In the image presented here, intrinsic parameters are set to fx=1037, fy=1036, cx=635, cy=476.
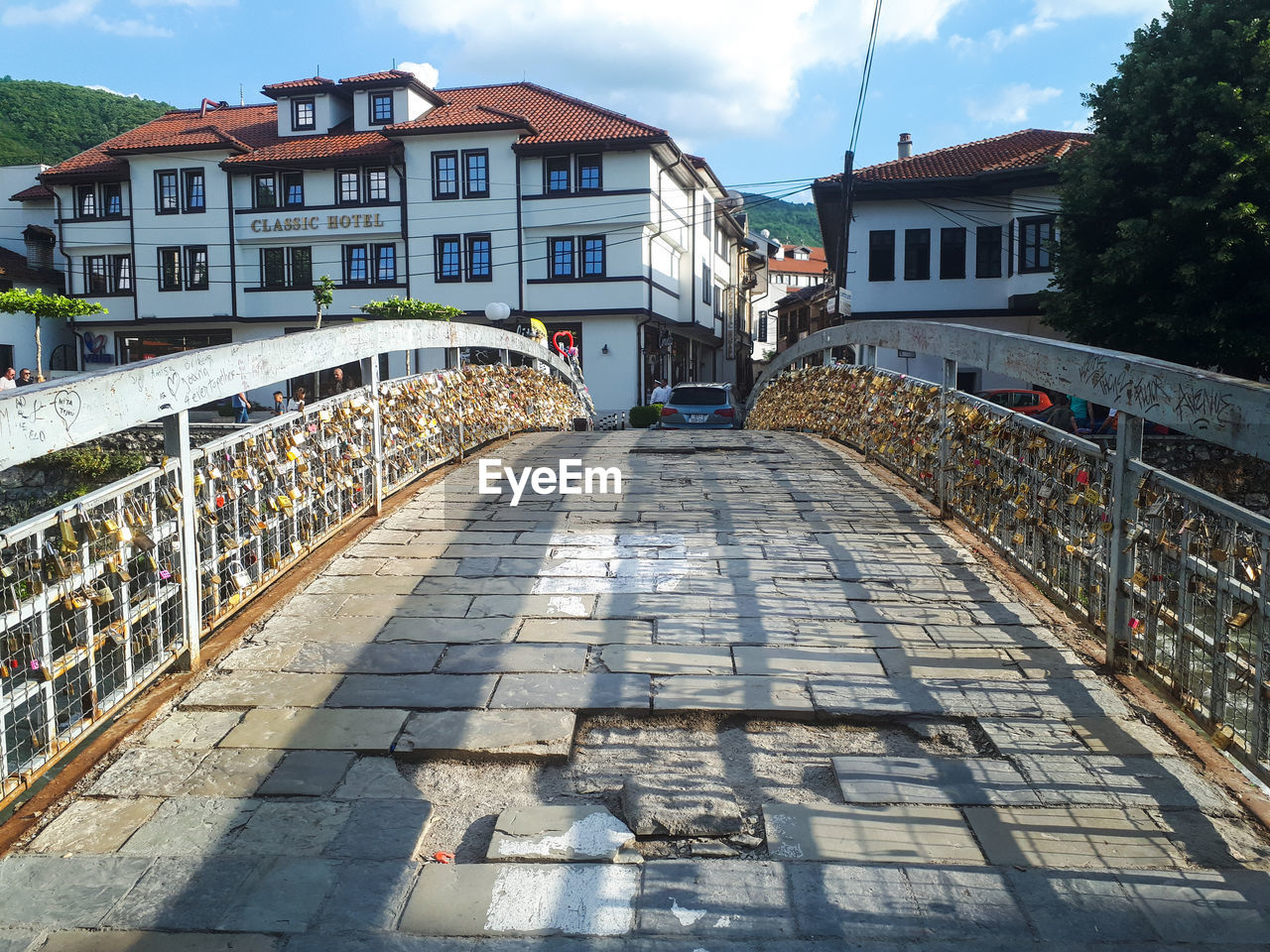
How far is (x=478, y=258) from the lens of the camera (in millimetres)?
34906

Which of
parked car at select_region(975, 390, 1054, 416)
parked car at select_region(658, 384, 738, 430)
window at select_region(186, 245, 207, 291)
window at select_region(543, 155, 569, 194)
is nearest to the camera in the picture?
parked car at select_region(658, 384, 738, 430)

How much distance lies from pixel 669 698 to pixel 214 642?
7.28 ft

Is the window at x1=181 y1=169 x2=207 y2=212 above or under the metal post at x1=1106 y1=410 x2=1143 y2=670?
above

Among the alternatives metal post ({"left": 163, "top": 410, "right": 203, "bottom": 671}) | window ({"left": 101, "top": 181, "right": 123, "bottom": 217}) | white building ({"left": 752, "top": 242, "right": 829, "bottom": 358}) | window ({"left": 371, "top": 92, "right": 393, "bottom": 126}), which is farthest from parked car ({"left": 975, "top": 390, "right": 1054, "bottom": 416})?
white building ({"left": 752, "top": 242, "right": 829, "bottom": 358})

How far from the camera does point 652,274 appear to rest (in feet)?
114

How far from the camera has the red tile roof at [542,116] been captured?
33.2m

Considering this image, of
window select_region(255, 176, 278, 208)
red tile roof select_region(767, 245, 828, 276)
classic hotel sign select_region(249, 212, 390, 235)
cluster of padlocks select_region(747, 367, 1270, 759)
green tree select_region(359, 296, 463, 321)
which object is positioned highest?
red tile roof select_region(767, 245, 828, 276)

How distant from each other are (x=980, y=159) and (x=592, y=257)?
40.5 feet

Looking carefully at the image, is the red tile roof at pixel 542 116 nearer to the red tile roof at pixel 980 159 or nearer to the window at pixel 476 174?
the window at pixel 476 174

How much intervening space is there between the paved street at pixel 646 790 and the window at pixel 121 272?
3704 cm

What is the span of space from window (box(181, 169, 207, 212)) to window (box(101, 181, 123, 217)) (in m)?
3.08

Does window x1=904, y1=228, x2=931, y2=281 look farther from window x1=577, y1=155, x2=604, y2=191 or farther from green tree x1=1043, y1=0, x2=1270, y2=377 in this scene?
window x1=577, y1=155, x2=604, y2=191

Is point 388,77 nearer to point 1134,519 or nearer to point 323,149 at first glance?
point 323,149

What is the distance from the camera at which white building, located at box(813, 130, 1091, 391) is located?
2958 centimetres
